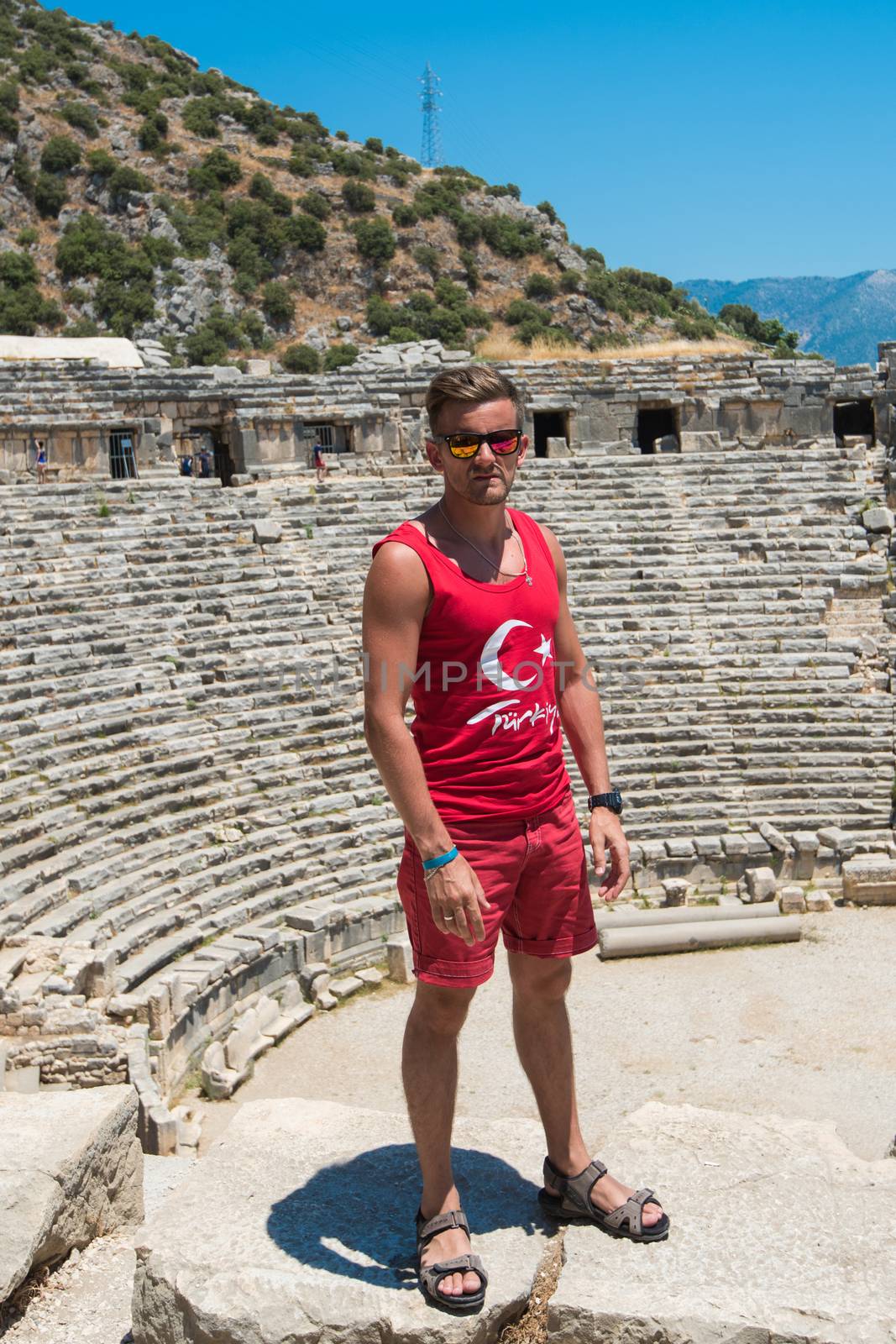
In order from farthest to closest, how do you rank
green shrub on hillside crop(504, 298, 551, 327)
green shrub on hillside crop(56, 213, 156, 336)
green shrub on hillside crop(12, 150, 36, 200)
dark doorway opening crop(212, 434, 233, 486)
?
1. green shrub on hillside crop(12, 150, 36, 200)
2. green shrub on hillside crop(504, 298, 551, 327)
3. green shrub on hillside crop(56, 213, 156, 336)
4. dark doorway opening crop(212, 434, 233, 486)

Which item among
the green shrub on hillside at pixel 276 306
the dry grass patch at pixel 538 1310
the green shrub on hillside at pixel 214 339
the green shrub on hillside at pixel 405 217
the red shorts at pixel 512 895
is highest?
the green shrub on hillside at pixel 405 217

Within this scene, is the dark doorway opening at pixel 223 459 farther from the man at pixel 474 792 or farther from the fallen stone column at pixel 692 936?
the man at pixel 474 792

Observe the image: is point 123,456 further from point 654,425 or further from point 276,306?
point 276,306

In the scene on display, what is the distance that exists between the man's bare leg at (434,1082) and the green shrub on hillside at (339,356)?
2866cm

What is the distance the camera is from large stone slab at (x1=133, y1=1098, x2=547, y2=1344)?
295cm

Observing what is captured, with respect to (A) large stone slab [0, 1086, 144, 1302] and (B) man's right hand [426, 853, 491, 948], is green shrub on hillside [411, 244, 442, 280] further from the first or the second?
(B) man's right hand [426, 853, 491, 948]

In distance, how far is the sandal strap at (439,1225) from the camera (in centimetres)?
318

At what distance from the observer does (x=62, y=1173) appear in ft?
11.1

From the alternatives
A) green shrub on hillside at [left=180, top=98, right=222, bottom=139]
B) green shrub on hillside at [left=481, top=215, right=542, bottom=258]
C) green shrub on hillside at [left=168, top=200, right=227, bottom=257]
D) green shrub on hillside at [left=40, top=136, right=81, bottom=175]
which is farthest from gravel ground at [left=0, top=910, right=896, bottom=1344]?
green shrub on hillside at [left=180, top=98, right=222, bottom=139]

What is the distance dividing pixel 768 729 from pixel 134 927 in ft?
23.4

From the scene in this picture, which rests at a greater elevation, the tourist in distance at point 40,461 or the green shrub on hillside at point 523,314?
the green shrub on hillside at point 523,314

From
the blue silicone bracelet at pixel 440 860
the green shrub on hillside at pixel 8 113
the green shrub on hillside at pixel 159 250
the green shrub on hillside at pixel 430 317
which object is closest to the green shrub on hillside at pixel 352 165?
the green shrub on hillside at pixel 430 317

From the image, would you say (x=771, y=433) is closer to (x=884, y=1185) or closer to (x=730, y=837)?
(x=730, y=837)

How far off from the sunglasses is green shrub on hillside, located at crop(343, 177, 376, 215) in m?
38.8
